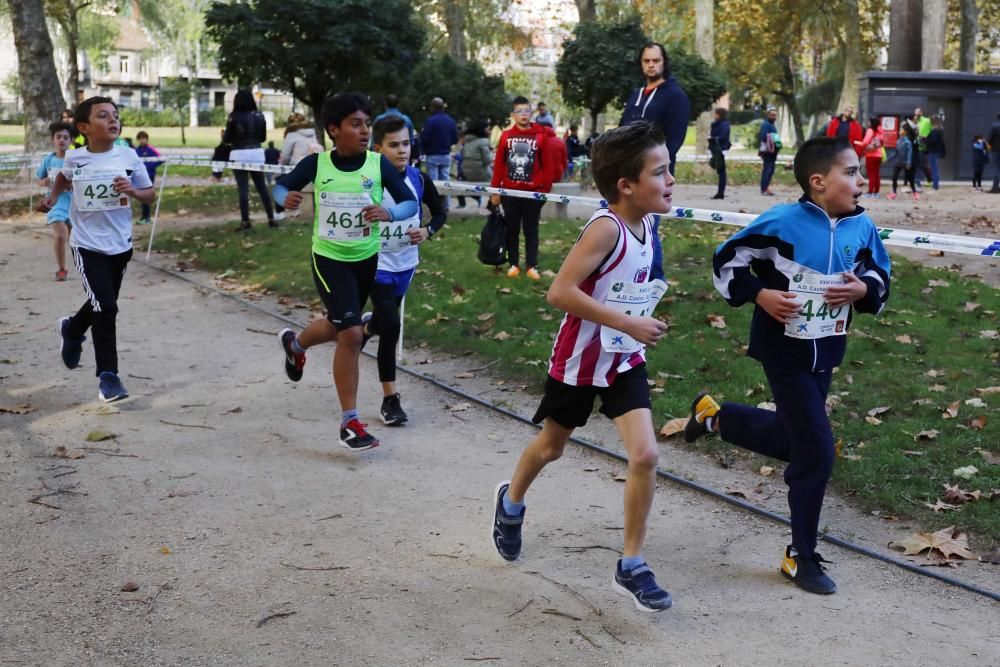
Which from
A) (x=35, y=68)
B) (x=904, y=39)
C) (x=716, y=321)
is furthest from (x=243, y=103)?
(x=904, y=39)

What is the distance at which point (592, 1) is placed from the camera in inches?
1453

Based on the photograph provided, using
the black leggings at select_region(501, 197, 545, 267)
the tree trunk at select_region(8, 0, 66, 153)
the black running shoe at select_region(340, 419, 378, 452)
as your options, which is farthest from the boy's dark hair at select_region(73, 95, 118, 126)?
the tree trunk at select_region(8, 0, 66, 153)

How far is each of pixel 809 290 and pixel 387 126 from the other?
3.73 metres

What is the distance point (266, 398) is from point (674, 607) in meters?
4.26

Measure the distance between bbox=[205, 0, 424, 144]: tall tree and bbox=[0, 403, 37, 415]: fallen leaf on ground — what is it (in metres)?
16.6

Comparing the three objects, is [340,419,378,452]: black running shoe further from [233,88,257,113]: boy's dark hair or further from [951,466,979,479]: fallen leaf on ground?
[233,88,257,113]: boy's dark hair

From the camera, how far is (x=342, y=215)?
6.78 metres

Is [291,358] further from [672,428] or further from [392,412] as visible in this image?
[672,428]

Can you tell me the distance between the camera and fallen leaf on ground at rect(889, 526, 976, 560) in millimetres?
5199

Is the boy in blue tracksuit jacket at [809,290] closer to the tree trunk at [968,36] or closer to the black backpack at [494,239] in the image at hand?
the black backpack at [494,239]

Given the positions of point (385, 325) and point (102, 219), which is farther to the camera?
point (102, 219)

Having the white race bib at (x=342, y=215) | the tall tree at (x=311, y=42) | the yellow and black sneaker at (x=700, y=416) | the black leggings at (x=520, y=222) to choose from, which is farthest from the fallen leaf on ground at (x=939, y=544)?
the tall tree at (x=311, y=42)

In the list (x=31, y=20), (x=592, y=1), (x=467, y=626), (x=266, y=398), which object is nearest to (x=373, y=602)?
(x=467, y=626)

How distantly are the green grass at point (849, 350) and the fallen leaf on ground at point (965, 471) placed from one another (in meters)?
0.03
